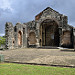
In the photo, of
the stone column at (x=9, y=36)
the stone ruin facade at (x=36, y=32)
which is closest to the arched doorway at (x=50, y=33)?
the stone ruin facade at (x=36, y=32)

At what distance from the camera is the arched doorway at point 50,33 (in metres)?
24.4

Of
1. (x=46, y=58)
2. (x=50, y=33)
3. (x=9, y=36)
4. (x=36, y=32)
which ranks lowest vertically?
(x=46, y=58)

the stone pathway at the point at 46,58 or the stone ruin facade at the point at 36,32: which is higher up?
the stone ruin facade at the point at 36,32

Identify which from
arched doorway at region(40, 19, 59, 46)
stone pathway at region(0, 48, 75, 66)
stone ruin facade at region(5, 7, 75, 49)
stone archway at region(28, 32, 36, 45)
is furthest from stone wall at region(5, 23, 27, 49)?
stone pathway at region(0, 48, 75, 66)

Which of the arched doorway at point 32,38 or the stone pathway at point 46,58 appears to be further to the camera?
the arched doorway at point 32,38

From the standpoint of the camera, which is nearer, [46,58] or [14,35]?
[46,58]

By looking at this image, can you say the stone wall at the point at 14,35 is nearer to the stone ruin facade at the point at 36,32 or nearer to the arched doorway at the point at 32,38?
the stone ruin facade at the point at 36,32

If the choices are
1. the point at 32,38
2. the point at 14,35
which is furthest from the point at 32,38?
the point at 14,35

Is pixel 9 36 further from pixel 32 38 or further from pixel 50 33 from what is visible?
pixel 50 33

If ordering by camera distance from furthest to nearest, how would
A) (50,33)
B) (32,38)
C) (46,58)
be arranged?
(50,33)
(32,38)
(46,58)

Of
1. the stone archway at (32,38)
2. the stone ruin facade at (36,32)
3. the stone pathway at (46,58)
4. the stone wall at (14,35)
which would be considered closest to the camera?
the stone pathway at (46,58)

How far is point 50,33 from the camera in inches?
1003

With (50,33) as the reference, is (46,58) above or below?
below

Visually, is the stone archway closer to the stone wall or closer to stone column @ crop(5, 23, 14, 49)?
the stone wall
